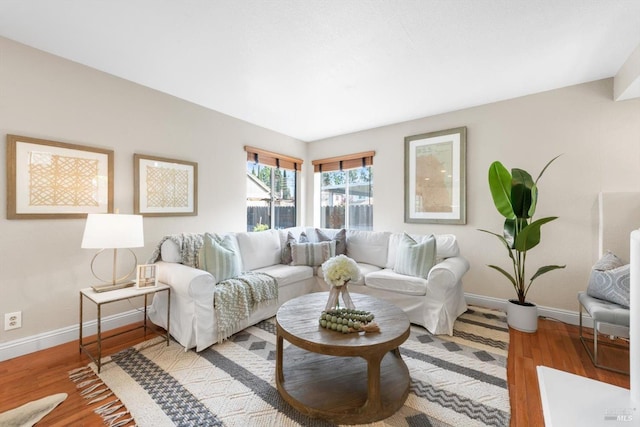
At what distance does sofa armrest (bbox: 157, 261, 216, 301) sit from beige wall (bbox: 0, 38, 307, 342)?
626 mm

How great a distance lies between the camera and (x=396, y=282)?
2.87 m

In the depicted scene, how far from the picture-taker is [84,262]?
2.53m

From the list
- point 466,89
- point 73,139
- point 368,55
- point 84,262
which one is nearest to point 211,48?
point 368,55

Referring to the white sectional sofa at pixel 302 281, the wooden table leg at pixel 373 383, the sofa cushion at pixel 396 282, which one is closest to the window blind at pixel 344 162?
the white sectional sofa at pixel 302 281

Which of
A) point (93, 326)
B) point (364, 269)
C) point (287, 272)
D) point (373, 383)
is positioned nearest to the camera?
point (373, 383)

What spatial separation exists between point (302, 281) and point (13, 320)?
248cm

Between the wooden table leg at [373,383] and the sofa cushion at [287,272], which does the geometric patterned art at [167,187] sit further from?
the wooden table leg at [373,383]

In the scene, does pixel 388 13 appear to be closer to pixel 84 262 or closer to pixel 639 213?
pixel 639 213

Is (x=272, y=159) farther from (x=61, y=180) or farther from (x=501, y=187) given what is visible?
(x=501, y=187)

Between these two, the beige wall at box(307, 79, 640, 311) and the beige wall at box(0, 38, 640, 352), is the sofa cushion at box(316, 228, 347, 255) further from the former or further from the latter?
the beige wall at box(307, 79, 640, 311)

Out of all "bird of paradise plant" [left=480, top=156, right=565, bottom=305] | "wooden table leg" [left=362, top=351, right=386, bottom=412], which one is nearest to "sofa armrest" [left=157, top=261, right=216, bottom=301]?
"wooden table leg" [left=362, top=351, right=386, bottom=412]

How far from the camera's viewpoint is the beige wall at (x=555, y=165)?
2682mm

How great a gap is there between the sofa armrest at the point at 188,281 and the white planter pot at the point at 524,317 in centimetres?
282

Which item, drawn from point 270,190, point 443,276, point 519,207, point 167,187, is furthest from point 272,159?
point 519,207
